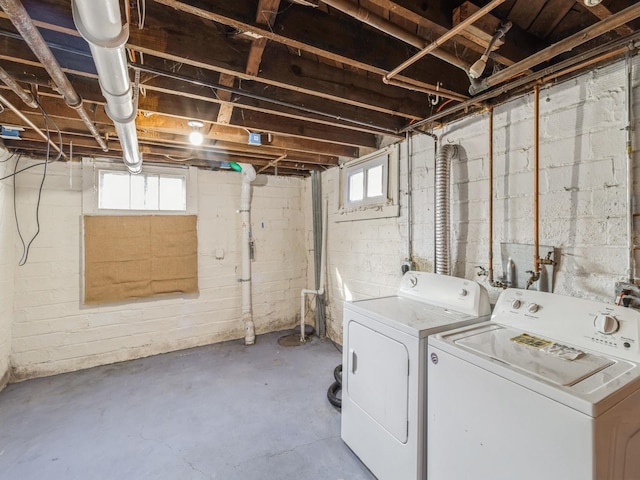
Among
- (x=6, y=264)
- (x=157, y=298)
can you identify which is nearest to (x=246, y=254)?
(x=157, y=298)

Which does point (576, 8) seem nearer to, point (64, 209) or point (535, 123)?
point (535, 123)

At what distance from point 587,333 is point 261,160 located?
3181mm

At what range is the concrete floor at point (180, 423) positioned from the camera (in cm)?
180

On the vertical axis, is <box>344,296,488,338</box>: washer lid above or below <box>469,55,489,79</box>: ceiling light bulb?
below

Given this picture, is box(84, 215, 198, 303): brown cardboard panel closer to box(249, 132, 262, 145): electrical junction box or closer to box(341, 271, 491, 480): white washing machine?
box(249, 132, 262, 145): electrical junction box

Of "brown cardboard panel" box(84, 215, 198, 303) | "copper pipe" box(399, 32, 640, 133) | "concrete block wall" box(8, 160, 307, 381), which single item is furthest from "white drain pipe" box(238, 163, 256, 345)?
"copper pipe" box(399, 32, 640, 133)

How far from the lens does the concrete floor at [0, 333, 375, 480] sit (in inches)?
70.9

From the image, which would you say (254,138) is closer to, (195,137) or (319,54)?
(195,137)

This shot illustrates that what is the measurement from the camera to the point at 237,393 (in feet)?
8.54

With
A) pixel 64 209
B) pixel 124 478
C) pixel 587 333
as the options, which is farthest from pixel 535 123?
pixel 64 209

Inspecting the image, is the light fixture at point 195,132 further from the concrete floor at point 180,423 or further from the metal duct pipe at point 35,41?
the concrete floor at point 180,423

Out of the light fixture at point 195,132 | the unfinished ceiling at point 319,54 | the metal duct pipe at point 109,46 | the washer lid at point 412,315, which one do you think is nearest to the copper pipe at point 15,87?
the unfinished ceiling at point 319,54

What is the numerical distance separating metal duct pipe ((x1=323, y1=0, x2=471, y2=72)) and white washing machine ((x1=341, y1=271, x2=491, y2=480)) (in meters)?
1.24

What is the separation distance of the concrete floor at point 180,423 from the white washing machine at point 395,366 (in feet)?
0.93
